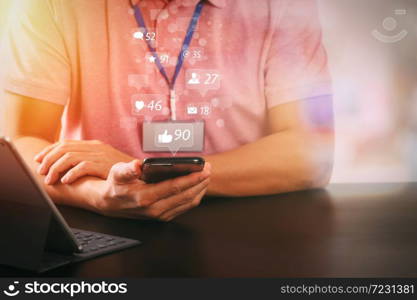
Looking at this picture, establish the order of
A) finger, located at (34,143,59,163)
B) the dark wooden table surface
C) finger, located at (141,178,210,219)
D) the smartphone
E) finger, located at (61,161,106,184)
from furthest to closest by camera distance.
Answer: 1. finger, located at (34,143,59,163)
2. finger, located at (61,161,106,184)
3. finger, located at (141,178,210,219)
4. the smartphone
5. the dark wooden table surface

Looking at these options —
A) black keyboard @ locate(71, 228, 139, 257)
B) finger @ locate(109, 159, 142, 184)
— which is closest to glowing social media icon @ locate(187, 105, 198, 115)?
finger @ locate(109, 159, 142, 184)

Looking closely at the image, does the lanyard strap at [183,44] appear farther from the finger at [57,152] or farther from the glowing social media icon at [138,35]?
the finger at [57,152]

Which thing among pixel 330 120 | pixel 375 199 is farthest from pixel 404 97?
pixel 375 199

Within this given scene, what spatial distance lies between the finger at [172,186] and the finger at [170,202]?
0.01 metres

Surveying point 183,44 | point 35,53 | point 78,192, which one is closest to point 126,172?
point 78,192

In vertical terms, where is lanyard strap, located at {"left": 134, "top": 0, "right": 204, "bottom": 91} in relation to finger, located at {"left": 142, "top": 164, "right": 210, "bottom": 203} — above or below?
above

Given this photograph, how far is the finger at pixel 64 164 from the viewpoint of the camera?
1.22 metres

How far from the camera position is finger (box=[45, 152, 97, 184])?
1220 mm

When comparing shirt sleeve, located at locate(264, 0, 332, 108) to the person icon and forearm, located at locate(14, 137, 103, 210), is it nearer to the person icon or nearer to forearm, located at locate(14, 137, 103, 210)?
the person icon

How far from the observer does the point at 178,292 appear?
3.01ft

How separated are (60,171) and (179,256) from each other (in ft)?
1.49

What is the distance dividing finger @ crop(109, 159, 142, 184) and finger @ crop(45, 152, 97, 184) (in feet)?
0.67

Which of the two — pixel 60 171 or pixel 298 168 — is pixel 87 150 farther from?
pixel 298 168

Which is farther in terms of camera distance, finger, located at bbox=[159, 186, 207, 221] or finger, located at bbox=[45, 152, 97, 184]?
finger, located at bbox=[45, 152, 97, 184]
